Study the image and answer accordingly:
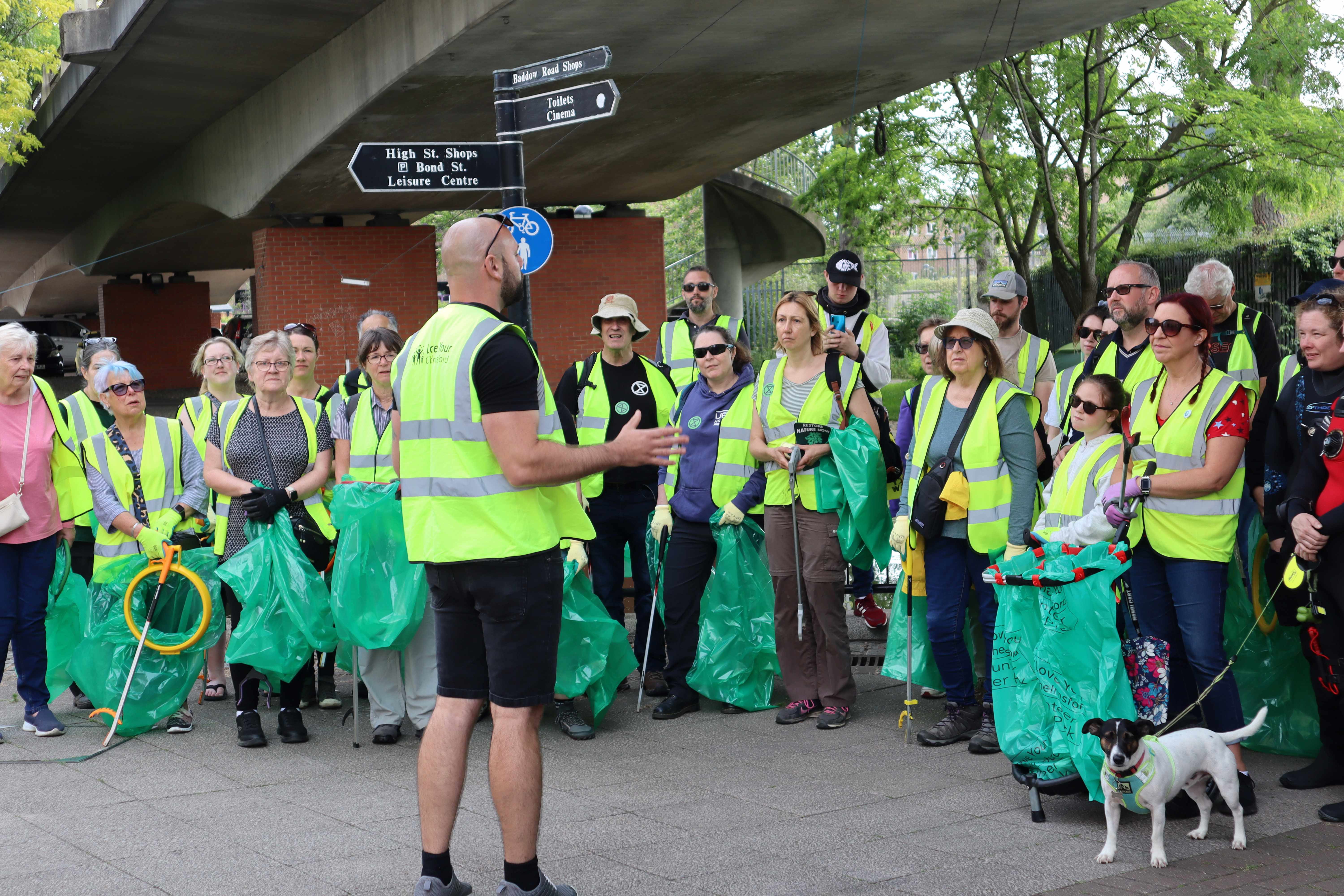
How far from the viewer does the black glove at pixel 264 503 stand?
20.0 feet

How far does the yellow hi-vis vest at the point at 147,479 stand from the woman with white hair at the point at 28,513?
0.16 metres

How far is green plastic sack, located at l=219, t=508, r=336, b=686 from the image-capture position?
589cm

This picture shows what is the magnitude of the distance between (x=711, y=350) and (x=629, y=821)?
2576 millimetres

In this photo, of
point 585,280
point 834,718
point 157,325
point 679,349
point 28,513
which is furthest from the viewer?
point 157,325

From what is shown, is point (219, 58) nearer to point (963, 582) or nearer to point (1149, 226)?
point (963, 582)

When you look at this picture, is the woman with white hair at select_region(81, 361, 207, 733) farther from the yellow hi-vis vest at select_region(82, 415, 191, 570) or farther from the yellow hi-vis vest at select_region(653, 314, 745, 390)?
the yellow hi-vis vest at select_region(653, 314, 745, 390)

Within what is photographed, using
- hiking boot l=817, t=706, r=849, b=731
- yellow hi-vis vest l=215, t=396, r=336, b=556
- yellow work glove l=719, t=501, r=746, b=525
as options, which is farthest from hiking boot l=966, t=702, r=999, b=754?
yellow hi-vis vest l=215, t=396, r=336, b=556

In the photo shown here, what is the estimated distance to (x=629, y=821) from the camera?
471cm

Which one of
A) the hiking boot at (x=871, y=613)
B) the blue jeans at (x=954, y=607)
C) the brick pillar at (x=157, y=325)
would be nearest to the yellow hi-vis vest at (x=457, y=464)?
the blue jeans at (x=954, y=607)

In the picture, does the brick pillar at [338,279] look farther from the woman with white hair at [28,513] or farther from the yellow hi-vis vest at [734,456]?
the yellow hi-vis vest at [734,456]

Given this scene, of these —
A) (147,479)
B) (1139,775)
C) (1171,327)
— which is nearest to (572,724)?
(147,479)

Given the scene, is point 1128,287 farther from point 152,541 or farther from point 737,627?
point 152,541

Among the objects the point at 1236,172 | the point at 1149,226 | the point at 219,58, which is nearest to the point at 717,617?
the point at 219,58

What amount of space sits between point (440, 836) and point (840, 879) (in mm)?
1268
